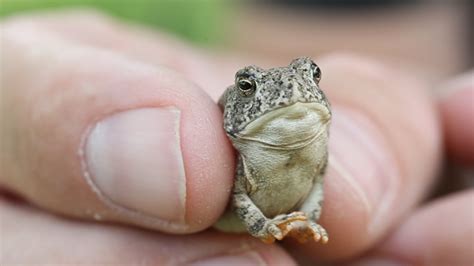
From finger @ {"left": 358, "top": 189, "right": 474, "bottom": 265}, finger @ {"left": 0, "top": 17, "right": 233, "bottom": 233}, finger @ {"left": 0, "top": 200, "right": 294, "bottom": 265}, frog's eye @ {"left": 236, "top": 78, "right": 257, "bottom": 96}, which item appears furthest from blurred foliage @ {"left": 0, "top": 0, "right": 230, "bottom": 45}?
frog's eye @ {"left": 236, "top": 78, "right": 257, "bottom": 96}

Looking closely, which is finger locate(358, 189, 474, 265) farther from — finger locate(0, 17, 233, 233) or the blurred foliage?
the blurred foliage

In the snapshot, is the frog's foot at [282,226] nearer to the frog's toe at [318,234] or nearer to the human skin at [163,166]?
the frog's toe at [318,234]

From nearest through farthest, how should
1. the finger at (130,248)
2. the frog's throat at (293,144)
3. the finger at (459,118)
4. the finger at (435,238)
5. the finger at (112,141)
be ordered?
the frog's throat at (293,144) → the finger at (112,141) → the finger at (130,248) → the finger at (435,238) → the finger at (459,118)

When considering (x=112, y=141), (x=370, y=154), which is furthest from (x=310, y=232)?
(x=112, y=141)

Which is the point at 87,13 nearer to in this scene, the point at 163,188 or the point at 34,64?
the point at 34,64

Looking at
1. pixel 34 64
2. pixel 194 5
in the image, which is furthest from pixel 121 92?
pixel 194 5

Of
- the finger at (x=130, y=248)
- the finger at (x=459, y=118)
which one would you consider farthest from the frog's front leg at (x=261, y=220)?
the finger at (x=459, y=118)
